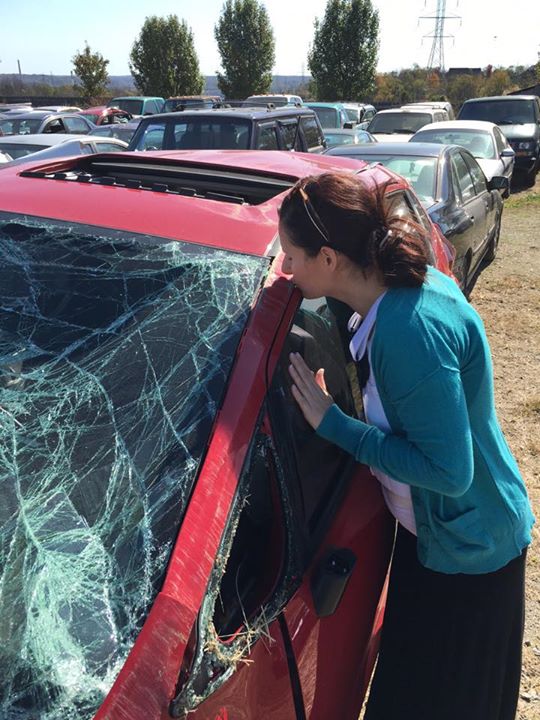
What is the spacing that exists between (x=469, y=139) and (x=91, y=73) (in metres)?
29.6

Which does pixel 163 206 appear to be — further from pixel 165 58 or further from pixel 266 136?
pixel 165 58

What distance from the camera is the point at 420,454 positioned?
1.36m

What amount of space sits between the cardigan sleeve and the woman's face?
0.34 metres

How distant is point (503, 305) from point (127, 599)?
588cm

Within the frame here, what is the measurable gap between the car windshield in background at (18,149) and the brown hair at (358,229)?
900cm

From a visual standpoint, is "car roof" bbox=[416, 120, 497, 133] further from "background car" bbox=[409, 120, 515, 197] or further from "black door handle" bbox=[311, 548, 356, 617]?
"black door handle" bbox=[311, 548, 356, 617]

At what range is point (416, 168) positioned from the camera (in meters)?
6.16

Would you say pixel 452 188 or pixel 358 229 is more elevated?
pixel 358 229

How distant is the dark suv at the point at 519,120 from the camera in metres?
13.8

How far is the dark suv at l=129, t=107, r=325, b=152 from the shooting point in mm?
6992

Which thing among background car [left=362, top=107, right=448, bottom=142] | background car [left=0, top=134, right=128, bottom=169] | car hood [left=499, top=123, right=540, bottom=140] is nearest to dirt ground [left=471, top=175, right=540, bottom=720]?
background car [left=362, top=107, right=448, bottom=142]

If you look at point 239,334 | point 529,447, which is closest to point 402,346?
point 239,334

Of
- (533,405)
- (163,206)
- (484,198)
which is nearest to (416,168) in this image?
(484,198)

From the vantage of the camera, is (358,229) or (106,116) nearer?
(358,229)
